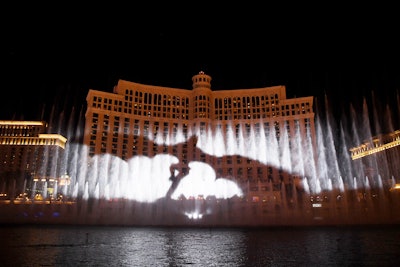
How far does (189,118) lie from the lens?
110m

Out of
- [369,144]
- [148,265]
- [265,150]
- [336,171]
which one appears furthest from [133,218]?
[369,144]

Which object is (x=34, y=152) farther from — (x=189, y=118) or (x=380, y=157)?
(x=380, y=157)

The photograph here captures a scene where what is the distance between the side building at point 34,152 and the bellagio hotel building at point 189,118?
34.1 meters

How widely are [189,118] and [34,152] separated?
64.6 meters

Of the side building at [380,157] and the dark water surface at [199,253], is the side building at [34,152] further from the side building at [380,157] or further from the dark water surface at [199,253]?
the side building at [380,157]

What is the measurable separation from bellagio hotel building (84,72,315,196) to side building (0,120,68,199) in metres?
34.1

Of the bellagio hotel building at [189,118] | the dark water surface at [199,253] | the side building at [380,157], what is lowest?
the dark water surface at [199,253]

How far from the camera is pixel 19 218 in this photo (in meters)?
56.5

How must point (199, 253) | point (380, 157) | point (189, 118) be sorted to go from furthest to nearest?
point (189, 118)
point (380, 157)
point (199, 253)

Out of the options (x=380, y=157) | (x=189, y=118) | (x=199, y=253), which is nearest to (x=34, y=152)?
(x=189, y=118)

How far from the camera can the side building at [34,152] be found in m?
117

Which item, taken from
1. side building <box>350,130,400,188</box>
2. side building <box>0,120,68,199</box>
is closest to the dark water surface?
side building <box>350,130,400,188</box>

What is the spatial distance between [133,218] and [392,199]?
152 feet

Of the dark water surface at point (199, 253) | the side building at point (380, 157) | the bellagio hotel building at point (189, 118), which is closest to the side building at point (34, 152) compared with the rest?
the bellagio hotel building at point (189, 118)
